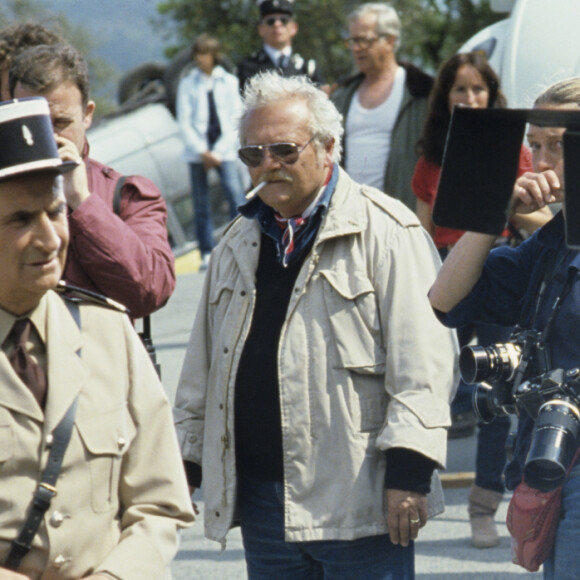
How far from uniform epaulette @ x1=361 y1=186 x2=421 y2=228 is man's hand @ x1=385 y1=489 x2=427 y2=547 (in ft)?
2.33

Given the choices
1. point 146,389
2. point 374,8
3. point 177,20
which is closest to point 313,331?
point 146,389

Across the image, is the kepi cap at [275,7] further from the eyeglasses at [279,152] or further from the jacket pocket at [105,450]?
the jacket pocket at [105,450]

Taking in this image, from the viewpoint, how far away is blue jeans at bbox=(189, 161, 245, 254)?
10820mm

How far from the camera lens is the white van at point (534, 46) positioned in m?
6.77

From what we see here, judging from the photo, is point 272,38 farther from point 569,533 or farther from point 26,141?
point 26,141

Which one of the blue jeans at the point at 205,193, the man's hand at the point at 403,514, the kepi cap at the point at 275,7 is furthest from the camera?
the blue jeans at the point at 205,193

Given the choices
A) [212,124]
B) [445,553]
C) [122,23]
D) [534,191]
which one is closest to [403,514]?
[534,191]

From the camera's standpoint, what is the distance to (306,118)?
10.8 feet

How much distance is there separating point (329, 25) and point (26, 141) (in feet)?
91.5

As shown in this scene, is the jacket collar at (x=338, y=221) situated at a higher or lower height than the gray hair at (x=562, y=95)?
lower

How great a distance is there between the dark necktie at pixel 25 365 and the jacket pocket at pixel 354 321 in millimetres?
1081

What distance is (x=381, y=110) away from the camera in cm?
617

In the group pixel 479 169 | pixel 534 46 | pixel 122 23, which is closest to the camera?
pixel 479 169

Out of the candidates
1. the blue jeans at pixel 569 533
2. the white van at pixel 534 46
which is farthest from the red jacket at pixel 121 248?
the white van at pixel 534 46
